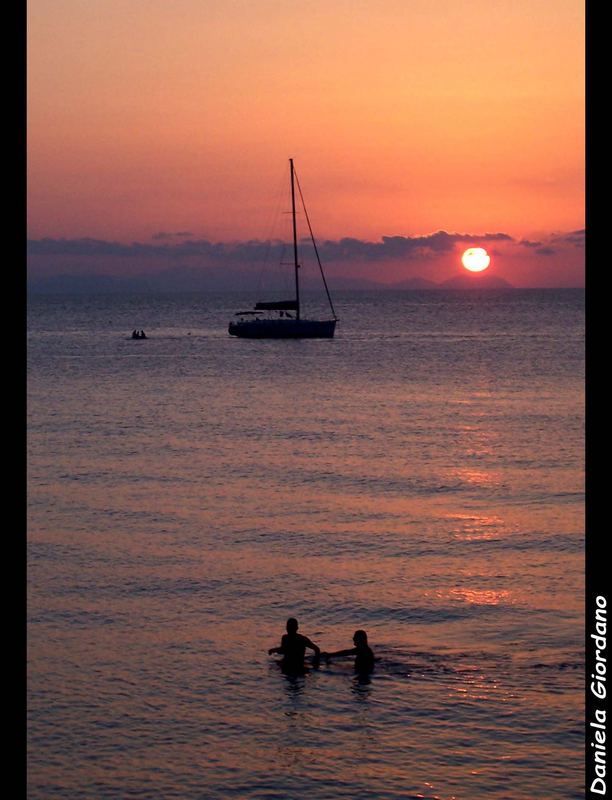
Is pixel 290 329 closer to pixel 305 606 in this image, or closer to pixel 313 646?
pixel 305 606

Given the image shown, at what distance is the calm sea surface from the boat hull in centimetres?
6555

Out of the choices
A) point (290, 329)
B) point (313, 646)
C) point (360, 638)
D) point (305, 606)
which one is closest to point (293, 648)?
point (313, 646)

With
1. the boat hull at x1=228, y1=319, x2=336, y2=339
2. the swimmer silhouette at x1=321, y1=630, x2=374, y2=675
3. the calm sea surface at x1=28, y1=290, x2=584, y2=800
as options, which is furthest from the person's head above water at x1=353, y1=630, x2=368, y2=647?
the boat hull at x1=228, y1=319, x2=336, y2=339

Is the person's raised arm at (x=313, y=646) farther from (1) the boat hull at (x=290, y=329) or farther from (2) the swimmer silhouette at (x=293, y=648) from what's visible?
(1) the boat hull at (x=290, y=329)

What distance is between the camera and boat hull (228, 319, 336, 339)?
4884 inches

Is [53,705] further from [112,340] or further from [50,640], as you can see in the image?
[112,340]

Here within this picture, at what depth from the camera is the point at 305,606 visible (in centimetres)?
2306

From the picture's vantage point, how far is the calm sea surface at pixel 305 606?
1514 centimetres

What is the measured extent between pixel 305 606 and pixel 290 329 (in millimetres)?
101950

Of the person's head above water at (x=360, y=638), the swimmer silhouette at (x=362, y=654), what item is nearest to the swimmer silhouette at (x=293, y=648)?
the swimmer silhouette at (x=362, y=654)

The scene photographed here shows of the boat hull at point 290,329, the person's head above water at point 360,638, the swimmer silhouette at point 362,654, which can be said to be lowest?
the swimmer silhouette at point 362,654

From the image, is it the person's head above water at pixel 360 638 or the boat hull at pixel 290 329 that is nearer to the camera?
the person's head above water at pixel 360 638

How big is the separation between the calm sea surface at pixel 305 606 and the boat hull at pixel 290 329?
65.5 meters

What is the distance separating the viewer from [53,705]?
17.3 meters
